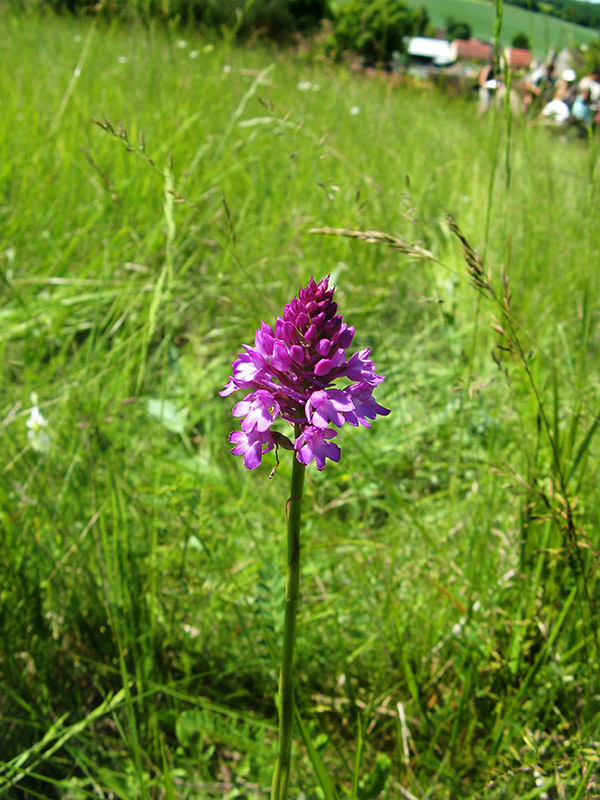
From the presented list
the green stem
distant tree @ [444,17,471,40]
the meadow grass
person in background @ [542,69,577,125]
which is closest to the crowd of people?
person in background @ [542,69,577,125]

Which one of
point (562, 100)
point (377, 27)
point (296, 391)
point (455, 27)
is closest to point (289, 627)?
point (296, 391)

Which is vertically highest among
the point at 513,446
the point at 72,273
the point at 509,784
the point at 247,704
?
the point at 72,273

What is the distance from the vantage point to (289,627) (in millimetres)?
807

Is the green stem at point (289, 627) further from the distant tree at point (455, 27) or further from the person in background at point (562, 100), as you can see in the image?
the distant tree at point (455, 27)

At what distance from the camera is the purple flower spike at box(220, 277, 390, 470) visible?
780 millimetres

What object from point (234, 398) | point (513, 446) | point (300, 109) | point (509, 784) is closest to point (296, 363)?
point (509, 784)

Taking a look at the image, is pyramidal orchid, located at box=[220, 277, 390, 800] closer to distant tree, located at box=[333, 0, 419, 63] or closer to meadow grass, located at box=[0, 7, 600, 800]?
meadow grass, located at box=[0, 7, 600, 800]

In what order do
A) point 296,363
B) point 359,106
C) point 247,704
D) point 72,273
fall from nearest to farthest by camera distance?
point 296,363 < point 247,704 < point 72,273 < point 359,106

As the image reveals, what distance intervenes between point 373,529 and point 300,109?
428 cm

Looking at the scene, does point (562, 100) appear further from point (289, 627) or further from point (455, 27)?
point (455, 27)

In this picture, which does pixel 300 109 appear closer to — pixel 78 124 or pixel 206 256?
pixel 78 124

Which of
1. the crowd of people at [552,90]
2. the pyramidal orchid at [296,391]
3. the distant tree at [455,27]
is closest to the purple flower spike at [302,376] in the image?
the pyramidal orchid at [296,391]

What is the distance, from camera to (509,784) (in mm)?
1224

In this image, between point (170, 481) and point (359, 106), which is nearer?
point (170, 481)
